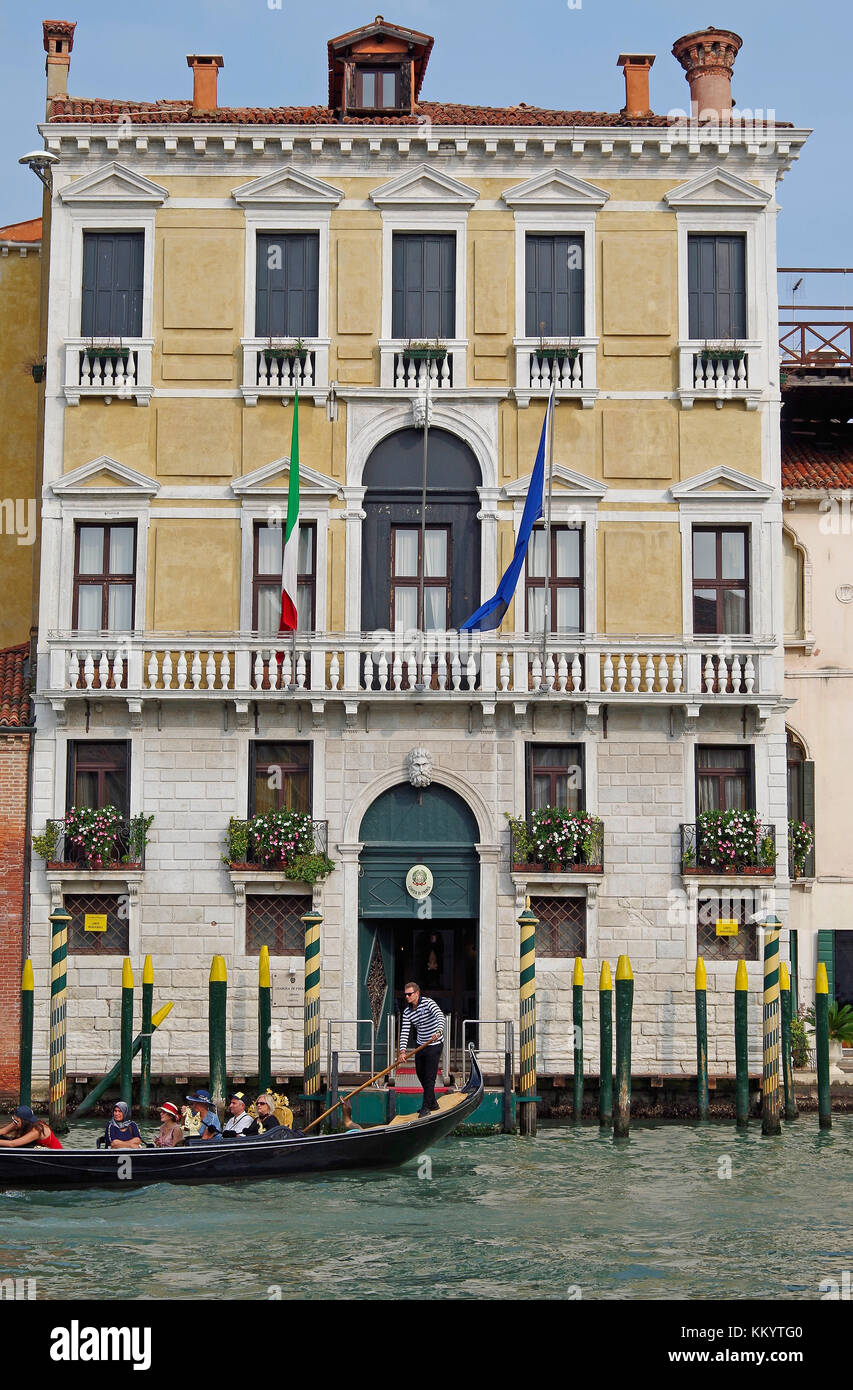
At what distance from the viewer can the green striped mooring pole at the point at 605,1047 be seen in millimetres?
23969

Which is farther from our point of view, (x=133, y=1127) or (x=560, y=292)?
(x=560, y=292)

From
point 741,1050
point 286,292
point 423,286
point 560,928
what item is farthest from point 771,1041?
point 286,292

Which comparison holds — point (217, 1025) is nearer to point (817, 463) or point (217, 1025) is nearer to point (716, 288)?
point (716, 288)

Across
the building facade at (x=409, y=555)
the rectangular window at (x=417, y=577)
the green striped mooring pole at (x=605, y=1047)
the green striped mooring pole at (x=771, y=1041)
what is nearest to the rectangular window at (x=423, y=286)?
the building facade at (x=409, y=555)

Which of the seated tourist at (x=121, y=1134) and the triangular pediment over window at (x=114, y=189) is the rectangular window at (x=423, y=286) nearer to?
the triangular pediment over window at (x=114, y=189)

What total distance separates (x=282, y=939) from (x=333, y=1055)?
103 inches

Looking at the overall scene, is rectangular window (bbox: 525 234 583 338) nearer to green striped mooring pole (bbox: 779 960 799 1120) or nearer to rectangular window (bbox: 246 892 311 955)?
rectangular window (bbox: 246 892 311 955)

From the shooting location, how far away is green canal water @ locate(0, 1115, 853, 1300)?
1584 cm

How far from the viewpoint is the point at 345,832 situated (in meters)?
26.0

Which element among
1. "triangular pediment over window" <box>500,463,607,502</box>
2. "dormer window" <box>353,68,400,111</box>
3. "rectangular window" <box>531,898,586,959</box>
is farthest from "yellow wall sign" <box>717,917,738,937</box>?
"dormer window" <box>353,68,400,111</box>

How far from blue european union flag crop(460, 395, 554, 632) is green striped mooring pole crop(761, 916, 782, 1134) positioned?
5.53 m

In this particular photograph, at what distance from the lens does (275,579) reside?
86.8 feet

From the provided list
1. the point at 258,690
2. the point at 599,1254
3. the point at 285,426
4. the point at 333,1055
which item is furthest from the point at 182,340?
the point at 599,1254

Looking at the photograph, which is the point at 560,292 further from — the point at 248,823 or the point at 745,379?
the point at 248,823
